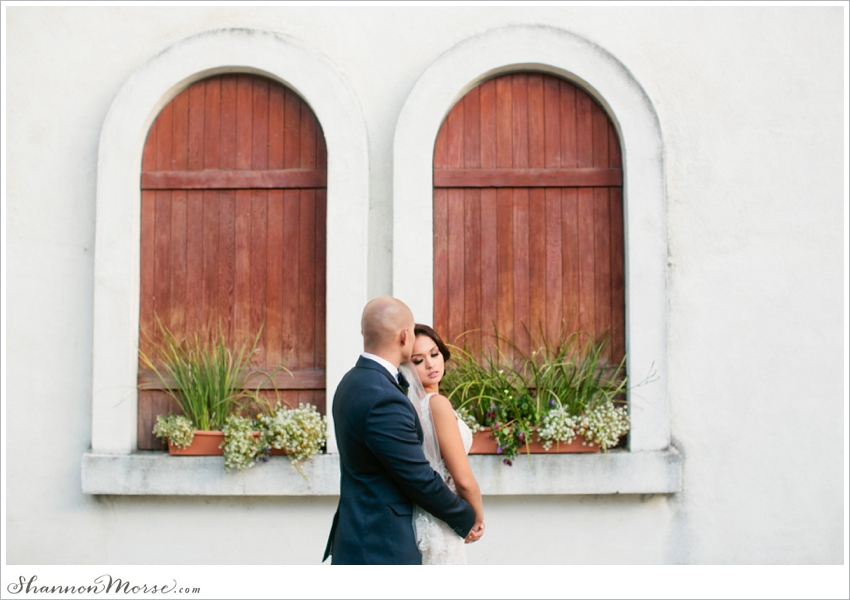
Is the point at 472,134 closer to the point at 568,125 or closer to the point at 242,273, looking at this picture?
the point at 568,125

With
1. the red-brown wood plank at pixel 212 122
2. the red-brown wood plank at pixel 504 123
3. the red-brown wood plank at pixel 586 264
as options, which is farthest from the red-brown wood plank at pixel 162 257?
the red-brown wood plank at pixel 586 264

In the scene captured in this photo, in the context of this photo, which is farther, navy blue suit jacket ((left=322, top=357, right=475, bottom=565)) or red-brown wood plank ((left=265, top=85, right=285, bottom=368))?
red-brown wood plank ((left=265, top=85, right=285, bottom=368))

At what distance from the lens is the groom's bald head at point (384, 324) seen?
2.64m

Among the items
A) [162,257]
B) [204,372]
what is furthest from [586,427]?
[162,257]

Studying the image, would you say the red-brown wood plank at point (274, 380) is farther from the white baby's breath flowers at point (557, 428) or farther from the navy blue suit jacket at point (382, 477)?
the navy blue suit jacket at point (382, 477)

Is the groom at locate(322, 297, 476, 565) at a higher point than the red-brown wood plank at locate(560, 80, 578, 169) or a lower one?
lower

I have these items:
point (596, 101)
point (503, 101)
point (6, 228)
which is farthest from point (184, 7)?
point (596, 101)

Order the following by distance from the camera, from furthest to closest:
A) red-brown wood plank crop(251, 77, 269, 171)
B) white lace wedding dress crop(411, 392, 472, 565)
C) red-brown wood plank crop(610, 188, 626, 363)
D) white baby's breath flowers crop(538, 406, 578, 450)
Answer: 1. red-brown wood plank crop(251, 77, 269, 171)
2. red-brown wood plank crop(610, 188, 626, 363)
3. white baby's breath flowers crop(538, 406, 578, 450)
4. white lace wedding dress crop(411, 392, 472, 565)

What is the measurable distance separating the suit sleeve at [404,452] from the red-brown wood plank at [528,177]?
7.02ft

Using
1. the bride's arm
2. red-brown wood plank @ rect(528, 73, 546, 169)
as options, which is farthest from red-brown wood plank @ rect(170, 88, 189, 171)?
the bride's arm

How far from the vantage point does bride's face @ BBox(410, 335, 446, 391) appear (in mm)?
2914

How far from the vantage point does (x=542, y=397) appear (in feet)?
13.4

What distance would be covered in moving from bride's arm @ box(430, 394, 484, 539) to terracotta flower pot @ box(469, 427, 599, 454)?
1.31m

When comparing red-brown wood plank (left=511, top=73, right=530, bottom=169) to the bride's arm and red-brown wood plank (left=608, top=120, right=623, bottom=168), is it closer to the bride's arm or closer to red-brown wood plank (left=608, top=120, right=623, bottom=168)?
red-brown wood plank (left=608, top=120, right=623, bottom=168)
